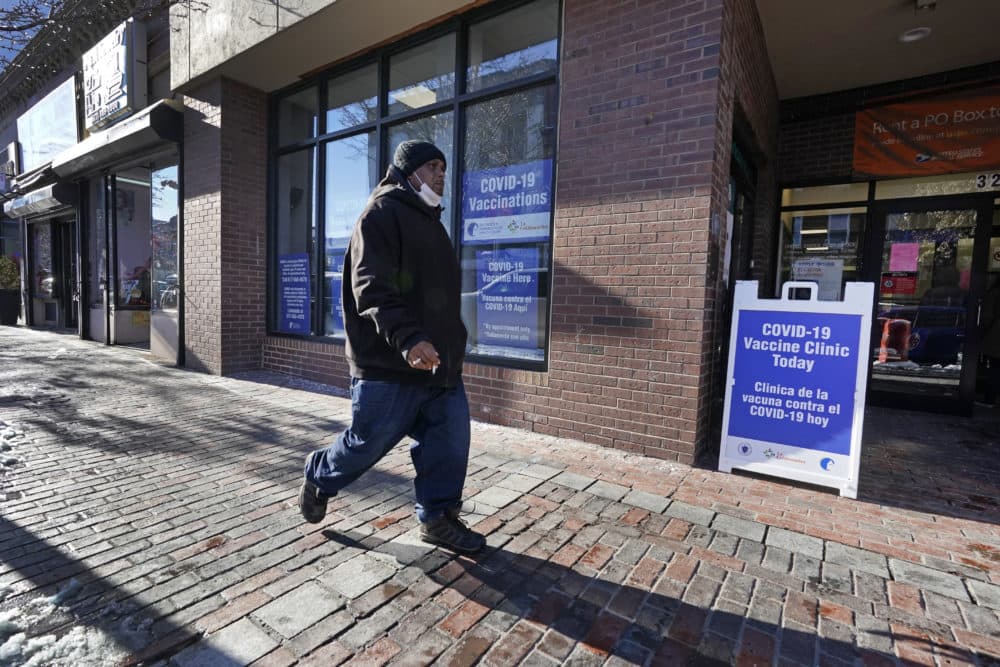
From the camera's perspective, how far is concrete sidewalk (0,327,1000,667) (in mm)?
1775

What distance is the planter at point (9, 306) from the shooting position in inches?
525

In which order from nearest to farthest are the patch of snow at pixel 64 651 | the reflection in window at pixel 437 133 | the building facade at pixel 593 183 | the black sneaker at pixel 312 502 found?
the patch of snow at pixel 64 651 → the black sneaker at pixel 312 502 → the building facade at pixel 593 183 → the reflection in window at pixel 437 133

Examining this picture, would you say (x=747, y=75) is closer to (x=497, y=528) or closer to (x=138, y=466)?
(x=497, y=528)

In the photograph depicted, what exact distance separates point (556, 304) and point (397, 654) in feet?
9.59

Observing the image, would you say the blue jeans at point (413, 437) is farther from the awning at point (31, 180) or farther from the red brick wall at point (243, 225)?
the awning at point (31, 180)

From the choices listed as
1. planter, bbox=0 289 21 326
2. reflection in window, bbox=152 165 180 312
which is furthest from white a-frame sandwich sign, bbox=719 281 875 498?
planter, bbox=0 289 21 326

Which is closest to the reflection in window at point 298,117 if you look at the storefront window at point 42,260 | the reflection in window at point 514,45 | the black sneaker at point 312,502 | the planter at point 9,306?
the reflection in window at point 514,45

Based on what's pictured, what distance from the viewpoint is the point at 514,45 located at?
15.4ft

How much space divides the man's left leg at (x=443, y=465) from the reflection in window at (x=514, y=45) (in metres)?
3.38

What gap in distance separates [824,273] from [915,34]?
8.60 ft

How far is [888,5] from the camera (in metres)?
4.51

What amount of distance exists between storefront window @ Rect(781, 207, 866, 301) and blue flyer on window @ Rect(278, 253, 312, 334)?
628 cm

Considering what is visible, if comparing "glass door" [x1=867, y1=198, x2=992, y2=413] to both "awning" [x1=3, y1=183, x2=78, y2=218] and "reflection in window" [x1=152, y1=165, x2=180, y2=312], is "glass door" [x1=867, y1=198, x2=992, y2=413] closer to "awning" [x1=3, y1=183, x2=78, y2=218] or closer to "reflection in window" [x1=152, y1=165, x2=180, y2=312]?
"reflection in window" [x1=152, y1=165, x2=180, y2=312]

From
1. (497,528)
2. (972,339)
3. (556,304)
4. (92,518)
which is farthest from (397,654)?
(972,339)
